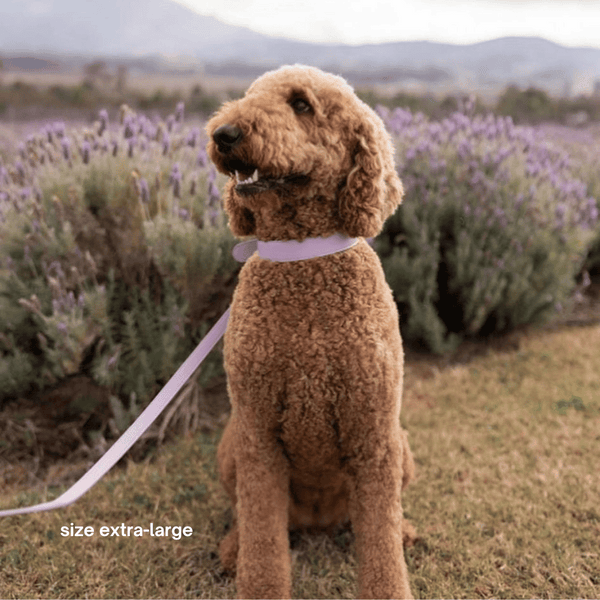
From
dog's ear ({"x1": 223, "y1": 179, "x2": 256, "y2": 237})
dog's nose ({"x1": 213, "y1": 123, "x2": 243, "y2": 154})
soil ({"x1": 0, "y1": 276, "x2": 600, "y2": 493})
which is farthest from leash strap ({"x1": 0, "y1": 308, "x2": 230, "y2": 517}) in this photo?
soil ({"x1": 0, "y1": 276, "x2": 600, "y2": 493})

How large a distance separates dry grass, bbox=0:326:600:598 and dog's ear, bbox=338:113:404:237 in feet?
4.74

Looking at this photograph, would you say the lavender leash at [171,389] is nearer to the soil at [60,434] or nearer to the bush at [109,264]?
the bush at [109,264]

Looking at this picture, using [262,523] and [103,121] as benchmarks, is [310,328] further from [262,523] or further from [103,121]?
[103,121]

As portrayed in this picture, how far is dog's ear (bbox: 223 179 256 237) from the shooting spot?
1.73m

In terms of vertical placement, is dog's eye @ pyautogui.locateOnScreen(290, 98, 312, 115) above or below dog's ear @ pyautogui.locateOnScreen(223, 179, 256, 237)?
above

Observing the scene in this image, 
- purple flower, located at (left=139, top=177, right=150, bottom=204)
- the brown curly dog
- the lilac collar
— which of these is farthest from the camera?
purple flower, located at (left=139, top=177, right=150, bottom=204)

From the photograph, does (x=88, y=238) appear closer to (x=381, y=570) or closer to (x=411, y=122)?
(x=381, y=570)

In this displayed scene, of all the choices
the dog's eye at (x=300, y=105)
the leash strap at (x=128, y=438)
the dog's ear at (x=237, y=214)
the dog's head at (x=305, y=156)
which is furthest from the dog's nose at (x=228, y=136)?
the leash strap at (x=128, y=438)

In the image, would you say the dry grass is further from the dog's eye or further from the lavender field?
the dog's eye

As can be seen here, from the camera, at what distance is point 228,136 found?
1.33 meters

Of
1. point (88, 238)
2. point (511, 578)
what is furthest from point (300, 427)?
point (88, 238)

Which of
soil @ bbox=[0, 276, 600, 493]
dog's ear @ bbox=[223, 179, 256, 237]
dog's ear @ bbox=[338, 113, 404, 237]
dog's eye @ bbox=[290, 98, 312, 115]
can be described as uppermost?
dog's eye @ bbox=[290, 98, 312, 115]

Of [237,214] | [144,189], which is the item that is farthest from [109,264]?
[237,214]

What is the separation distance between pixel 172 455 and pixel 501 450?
177 centimetres
